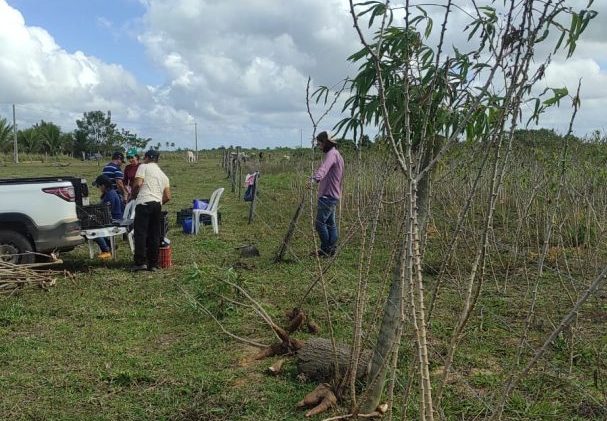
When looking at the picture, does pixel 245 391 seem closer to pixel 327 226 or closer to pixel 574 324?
pixel 574 324

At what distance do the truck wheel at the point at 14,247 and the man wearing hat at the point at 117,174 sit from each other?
2.27m

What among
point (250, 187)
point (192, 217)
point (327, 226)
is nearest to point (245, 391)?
point (327, 226)

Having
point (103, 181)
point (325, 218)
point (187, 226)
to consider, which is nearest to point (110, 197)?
point (103, 181)

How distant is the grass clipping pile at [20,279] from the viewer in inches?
224

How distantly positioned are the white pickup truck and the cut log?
12.8ft

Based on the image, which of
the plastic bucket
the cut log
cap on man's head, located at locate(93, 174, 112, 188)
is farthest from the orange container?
the cut log

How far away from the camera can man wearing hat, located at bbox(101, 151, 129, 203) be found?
851 cm

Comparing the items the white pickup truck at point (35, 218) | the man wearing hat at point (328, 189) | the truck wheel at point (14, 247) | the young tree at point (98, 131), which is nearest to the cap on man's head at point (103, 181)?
the white pickup truck at point (35, 218)

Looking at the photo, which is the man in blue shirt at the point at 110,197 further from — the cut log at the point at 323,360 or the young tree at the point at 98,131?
the young tree at the point at 98,131

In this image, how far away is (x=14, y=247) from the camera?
20.6ft

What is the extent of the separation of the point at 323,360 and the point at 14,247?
14.4 feet

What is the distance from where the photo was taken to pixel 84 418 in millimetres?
3207

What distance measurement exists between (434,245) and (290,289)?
2917 millimetres

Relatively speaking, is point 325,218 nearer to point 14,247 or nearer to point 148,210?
point 148,210
